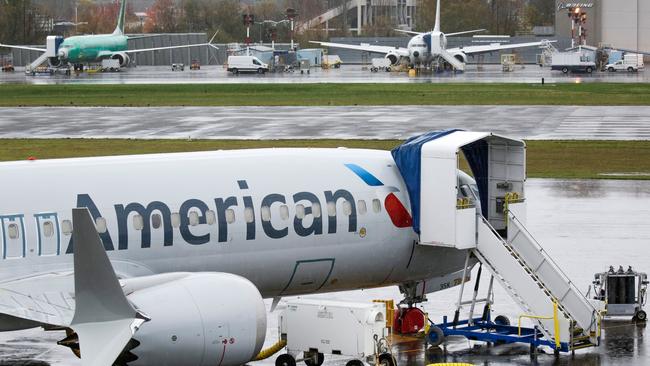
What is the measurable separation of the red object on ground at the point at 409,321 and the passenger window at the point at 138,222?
8023mm

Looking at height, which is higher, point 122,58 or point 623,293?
point 122,58

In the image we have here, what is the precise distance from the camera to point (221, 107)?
337ft

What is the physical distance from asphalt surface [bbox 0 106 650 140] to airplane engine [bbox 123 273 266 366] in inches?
2074

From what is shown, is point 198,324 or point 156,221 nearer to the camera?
point 198,324

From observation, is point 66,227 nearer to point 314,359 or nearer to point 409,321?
point 314,359

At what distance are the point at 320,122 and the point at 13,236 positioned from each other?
2452 inches

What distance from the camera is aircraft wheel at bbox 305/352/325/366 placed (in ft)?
88.9

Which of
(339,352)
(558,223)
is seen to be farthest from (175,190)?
(558,223)

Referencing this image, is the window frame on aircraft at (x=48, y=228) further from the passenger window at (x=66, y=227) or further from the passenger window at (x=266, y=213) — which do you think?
the passenger window at (x=266, y=213)

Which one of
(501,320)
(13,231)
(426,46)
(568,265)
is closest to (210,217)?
(13,231)

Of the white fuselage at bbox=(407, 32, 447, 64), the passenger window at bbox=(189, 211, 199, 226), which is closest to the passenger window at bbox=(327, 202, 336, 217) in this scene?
the passenger window at bbox=(189, 211, 199, 226)

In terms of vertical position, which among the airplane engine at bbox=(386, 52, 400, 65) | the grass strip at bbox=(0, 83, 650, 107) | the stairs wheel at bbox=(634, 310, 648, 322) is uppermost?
the airplane engine at bbox=(386, 52, 400, 65)

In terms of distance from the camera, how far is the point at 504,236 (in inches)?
1219

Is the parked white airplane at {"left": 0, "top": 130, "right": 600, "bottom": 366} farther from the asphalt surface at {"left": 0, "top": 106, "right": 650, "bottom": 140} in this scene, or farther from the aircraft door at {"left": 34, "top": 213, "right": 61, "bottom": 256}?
the asphalt surface at {"left": 0, "top": 106, "right": 650, "bottom": 140}
